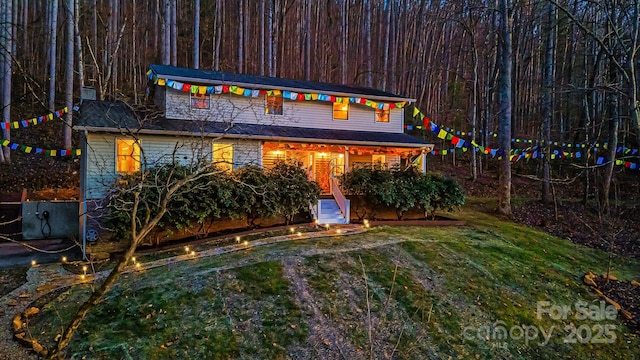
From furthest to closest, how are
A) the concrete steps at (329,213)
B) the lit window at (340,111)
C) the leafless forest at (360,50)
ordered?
the leafless forest at (360,50)
the lit window at (340,111)
the concrete steps at (329,213)

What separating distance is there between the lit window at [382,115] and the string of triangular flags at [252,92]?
23 centimetres

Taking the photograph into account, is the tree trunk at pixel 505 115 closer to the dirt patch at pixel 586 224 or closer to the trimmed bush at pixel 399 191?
the dirt patch at pixel 586 224

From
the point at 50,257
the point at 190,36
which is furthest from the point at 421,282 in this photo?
the point at 190,36

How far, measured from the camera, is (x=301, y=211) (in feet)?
41.7

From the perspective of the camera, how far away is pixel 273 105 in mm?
15336

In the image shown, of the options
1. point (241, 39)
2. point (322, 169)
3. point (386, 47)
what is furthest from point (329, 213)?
point (386, 47)

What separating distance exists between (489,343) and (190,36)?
1191 inches

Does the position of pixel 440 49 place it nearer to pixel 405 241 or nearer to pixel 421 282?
pixel 405 241

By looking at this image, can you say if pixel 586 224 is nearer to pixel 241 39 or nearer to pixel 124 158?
pixel 124 158

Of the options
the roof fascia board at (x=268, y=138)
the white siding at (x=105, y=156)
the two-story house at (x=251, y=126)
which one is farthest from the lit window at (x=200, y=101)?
the roof fascia board at (x=268, y=138)

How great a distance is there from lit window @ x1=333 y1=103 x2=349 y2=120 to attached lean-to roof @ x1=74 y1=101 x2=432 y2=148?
780 mm

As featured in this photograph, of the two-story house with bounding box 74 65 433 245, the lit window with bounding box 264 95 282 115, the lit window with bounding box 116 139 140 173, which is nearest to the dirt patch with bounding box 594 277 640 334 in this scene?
the two-story house with bounding box 74 65 433 245

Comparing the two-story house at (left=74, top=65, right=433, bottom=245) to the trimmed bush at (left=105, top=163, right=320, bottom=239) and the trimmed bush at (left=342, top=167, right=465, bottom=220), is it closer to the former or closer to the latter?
the trimmed bush at (left=342, top=167, right=465, bottom=220)

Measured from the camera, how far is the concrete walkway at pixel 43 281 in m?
5.29
